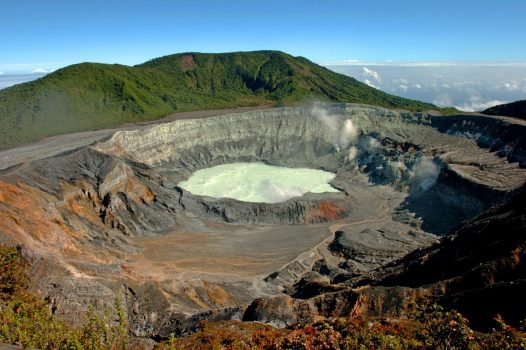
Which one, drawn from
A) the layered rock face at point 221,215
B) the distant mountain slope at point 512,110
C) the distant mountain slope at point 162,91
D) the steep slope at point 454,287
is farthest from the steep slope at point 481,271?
the distant mountain slope at point 162,91

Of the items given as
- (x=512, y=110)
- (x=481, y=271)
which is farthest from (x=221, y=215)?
(x=512, y=110)

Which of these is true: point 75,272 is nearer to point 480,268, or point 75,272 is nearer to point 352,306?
point 352,306

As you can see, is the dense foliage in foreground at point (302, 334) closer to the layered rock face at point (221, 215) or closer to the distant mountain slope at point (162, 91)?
the layered rock face at point (221, 215)

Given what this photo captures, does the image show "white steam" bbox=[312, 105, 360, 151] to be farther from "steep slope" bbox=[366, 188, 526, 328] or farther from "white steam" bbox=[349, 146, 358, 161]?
"steep slope" bbox=[366, 188, 526, 328]

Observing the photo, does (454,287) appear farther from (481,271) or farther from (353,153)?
(353,153)

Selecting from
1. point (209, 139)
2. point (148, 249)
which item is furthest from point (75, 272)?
point (209, 139)

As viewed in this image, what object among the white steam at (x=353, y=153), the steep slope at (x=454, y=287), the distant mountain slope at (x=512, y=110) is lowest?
the white steam at (x=353, y=153)
